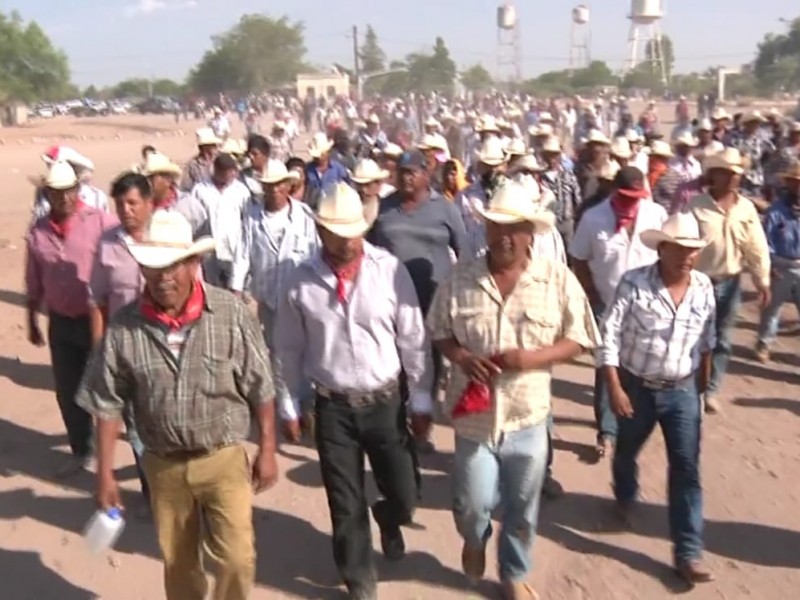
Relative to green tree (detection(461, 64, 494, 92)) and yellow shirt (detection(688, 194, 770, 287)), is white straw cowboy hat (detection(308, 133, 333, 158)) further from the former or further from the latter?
green tree (detection(461, 64, 494, 92))

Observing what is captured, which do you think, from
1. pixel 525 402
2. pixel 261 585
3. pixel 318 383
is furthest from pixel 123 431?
pixel 525 402

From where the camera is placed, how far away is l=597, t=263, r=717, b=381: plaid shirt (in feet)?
16.2

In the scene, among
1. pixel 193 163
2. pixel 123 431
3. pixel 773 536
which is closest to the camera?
pixel 773 536

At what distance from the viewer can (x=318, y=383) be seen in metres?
4.79

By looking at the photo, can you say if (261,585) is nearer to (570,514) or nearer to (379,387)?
(379,387)

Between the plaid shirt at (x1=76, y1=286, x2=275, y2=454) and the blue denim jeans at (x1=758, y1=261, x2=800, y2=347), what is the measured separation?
581 cm

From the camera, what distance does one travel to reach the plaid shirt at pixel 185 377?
398 cm

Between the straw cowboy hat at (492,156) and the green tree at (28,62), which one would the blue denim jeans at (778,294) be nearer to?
the straw cowboy hat at (492,156)

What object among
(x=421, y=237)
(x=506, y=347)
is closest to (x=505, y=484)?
(x=506, y=347)

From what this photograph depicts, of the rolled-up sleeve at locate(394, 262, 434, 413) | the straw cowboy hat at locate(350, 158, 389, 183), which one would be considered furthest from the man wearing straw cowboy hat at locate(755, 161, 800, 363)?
the rolled-up sleeve at locate(394, 262, 434, 413)

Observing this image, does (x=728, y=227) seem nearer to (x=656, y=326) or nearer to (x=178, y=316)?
(x=656, y=326)

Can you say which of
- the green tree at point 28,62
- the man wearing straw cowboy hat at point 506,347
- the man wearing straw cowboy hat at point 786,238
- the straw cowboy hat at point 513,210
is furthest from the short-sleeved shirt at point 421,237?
the green tree at point 28,62

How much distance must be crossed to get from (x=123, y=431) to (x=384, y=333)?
3.69m

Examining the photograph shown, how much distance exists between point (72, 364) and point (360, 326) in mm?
2732
